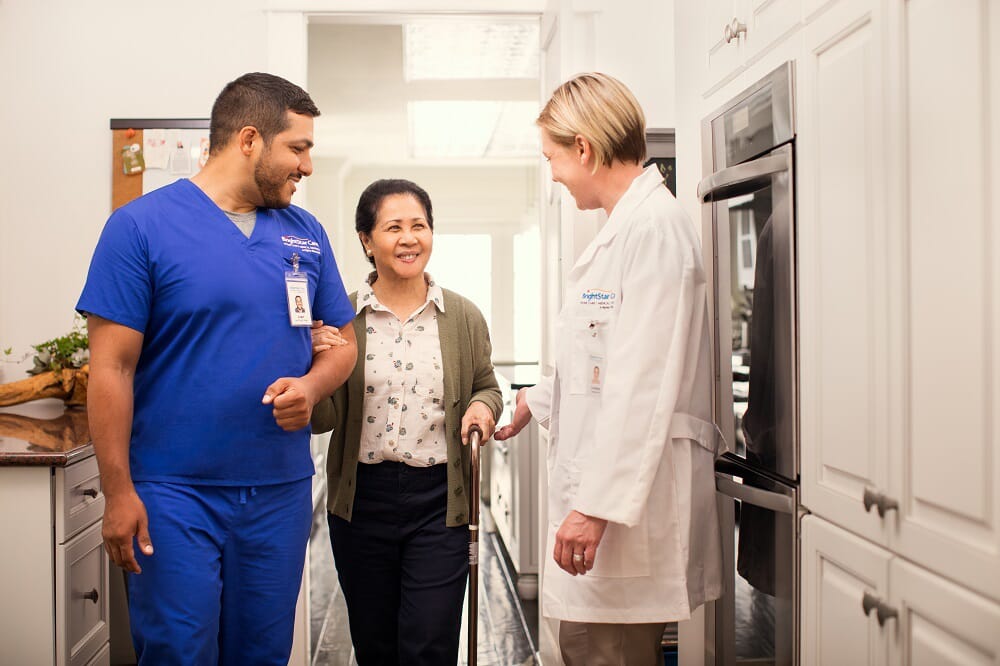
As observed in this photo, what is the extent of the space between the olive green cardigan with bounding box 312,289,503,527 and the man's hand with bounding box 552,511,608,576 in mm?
507

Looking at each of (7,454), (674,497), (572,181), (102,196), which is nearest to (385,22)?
(102,196)

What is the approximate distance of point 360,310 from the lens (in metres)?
2.00

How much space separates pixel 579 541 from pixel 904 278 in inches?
26.9

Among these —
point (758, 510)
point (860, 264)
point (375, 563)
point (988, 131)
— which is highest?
point (988, 131)

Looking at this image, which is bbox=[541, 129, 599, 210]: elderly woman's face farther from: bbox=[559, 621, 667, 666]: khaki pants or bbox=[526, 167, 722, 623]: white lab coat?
bbox=[559, 621, 667, 666]: khaki pants

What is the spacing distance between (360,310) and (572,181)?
0.67 metres

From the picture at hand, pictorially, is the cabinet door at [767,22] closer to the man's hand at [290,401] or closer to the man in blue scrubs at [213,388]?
the man in blue scrubs at [213,388]

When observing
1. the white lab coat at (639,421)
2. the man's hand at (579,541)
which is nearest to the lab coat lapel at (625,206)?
the white lab coat at (639,421)

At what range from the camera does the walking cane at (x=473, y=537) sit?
175cm

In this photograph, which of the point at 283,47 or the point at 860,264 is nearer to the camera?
the point at 860,264

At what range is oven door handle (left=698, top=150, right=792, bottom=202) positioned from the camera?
1.49 m

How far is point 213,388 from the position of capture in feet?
4.89

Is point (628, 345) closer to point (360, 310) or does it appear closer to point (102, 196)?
point (360, 310)

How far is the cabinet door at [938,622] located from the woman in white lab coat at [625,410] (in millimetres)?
393
